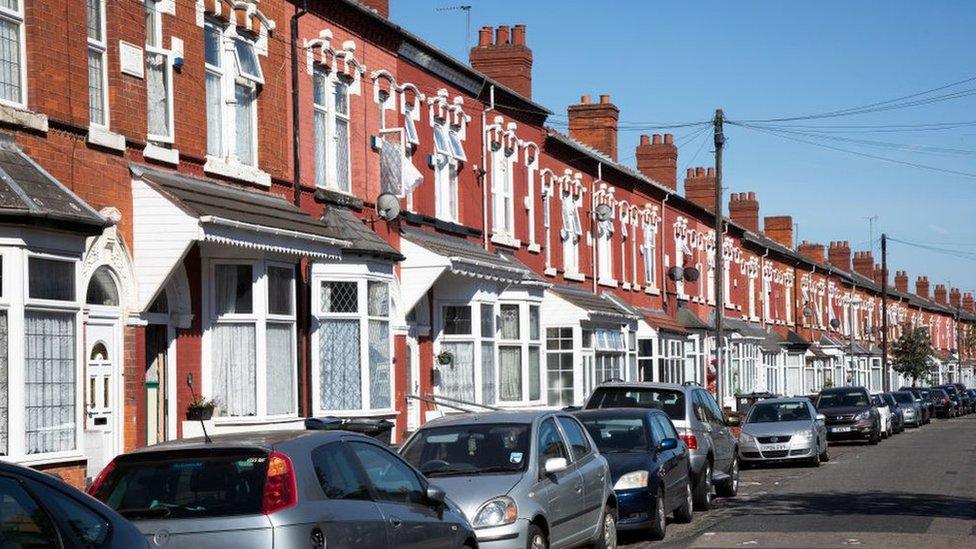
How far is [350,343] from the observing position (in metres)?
23.5

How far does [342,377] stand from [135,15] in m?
7.25

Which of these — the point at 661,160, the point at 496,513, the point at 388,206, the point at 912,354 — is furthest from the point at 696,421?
the point at 912,354

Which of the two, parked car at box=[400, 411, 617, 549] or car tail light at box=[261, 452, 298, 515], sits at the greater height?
car tail light at box=[261, 452, 298, 515]

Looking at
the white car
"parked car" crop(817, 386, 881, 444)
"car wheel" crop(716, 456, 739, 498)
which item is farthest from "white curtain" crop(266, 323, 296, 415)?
the white car

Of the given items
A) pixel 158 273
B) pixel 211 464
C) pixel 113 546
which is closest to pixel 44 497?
pixel 113 546

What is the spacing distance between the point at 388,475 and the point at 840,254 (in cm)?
8976

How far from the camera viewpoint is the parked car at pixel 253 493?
865 centimetres

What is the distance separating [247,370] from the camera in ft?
67.4

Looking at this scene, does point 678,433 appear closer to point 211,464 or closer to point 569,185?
point 211,464

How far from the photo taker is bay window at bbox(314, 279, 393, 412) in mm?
23031

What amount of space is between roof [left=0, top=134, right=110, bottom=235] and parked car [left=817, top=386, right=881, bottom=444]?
30000 mm

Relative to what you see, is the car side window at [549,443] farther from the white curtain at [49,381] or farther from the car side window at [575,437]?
the white curtain at [49,381]

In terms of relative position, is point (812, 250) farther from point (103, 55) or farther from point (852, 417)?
point (103, 55)

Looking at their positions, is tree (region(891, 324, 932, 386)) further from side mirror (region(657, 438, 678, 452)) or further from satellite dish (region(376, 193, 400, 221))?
side mirror (region(657, 438, 678, 452))
